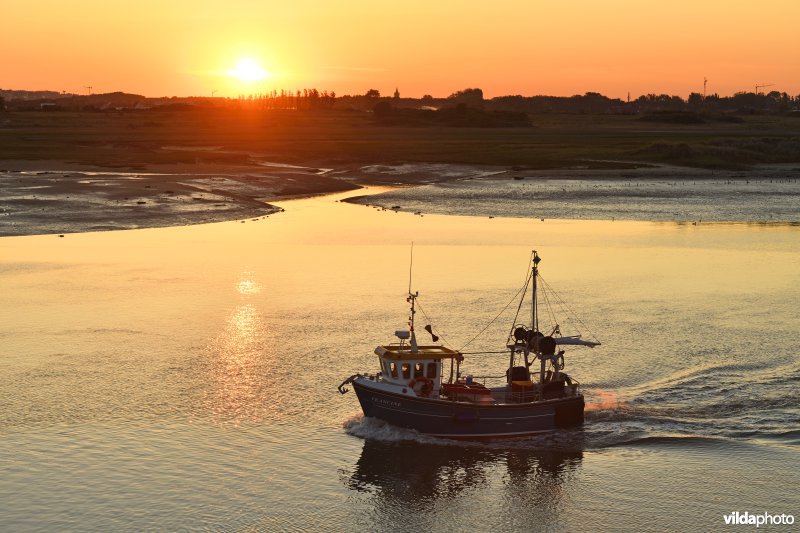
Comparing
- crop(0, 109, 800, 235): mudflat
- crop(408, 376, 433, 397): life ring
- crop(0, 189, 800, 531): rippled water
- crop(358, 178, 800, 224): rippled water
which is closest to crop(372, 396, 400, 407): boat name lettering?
crop(408, 376, 433, 397): life ring

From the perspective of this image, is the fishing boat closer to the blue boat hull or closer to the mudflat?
the blue boat hull

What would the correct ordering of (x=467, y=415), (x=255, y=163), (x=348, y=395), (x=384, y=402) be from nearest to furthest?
1. (x=467, y=415)
2. (x=384, y=402)
3. (x=348, y=395)
4. (x=255, y=163)

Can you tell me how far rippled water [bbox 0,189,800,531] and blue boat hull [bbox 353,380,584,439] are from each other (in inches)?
19.9

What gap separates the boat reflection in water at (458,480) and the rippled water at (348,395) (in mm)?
81

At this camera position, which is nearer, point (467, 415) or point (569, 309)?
point (467, 415)

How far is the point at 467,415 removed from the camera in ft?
109

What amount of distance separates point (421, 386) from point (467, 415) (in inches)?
75.4

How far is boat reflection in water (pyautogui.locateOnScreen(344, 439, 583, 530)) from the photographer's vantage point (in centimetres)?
2741

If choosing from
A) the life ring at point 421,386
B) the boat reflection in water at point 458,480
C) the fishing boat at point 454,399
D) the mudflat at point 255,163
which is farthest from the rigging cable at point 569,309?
the mudflat at point 255,163

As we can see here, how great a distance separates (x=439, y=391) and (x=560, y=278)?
74.1 feet

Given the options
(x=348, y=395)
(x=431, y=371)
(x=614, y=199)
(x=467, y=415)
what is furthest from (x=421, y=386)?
(x=614, y=199)

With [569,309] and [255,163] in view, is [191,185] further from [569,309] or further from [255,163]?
[569,309]

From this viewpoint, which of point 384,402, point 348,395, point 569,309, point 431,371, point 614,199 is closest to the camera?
point 384,402

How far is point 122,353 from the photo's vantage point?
40500 mm
